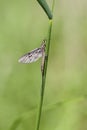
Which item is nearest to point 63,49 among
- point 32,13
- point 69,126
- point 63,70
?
point 63,70

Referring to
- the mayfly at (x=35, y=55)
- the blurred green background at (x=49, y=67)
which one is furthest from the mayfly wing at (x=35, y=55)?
the blurred green background at (x=49, y=67)

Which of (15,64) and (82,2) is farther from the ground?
(82,2)

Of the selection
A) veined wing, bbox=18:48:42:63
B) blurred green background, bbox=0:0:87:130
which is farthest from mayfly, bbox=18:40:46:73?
blurred green background, bbox=0:0:87:130

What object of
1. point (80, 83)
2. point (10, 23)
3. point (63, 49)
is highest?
point (10, 23)

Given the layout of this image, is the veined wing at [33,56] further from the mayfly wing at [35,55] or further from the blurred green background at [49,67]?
the blurred green background at [49,67]

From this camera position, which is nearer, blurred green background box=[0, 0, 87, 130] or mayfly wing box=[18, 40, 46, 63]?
mayfly wing box=[18, 40, 46, 63]

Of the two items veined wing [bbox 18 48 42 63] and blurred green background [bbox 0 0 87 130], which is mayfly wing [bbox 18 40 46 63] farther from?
blurred green background [bbox 0 0 87 130]

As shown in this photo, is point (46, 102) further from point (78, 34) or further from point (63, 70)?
point (78, 34)

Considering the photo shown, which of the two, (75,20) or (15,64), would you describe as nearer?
(15,64)

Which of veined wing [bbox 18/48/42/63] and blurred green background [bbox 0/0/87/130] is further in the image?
blurred green background [bbox 0/0/87/130]
